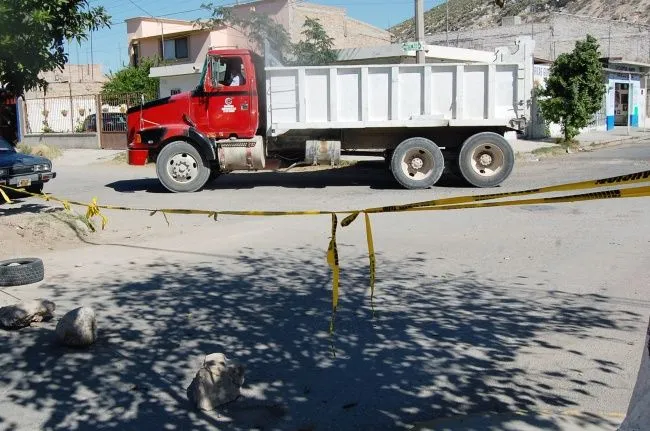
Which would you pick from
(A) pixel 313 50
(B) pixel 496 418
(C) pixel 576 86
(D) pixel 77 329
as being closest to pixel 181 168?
(A) pixel 313 50

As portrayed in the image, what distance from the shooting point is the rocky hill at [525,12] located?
194 ft

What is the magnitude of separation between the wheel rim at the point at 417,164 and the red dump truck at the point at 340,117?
0.02 metres

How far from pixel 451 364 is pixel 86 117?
29.3 m

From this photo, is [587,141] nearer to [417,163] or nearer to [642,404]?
[417,163]

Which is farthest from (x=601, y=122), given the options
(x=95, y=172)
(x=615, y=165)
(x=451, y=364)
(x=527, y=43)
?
(x=451, y=364)

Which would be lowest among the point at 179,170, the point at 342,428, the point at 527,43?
the point at 342,428

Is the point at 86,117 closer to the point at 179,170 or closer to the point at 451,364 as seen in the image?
the point at 179,170

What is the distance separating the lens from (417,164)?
46.7 ft

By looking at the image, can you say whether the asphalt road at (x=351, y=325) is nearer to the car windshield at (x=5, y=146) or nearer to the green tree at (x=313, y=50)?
the car windshield at (x=5, y=146)

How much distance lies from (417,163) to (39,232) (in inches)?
298

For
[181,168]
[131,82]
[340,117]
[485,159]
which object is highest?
[131,82]

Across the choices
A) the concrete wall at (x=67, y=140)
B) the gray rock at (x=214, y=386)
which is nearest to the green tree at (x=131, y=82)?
the concrete wall at (x=67, y=140)

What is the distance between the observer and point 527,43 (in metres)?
14.5

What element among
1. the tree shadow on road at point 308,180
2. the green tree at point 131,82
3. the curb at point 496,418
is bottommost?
the curb at point 496,418
